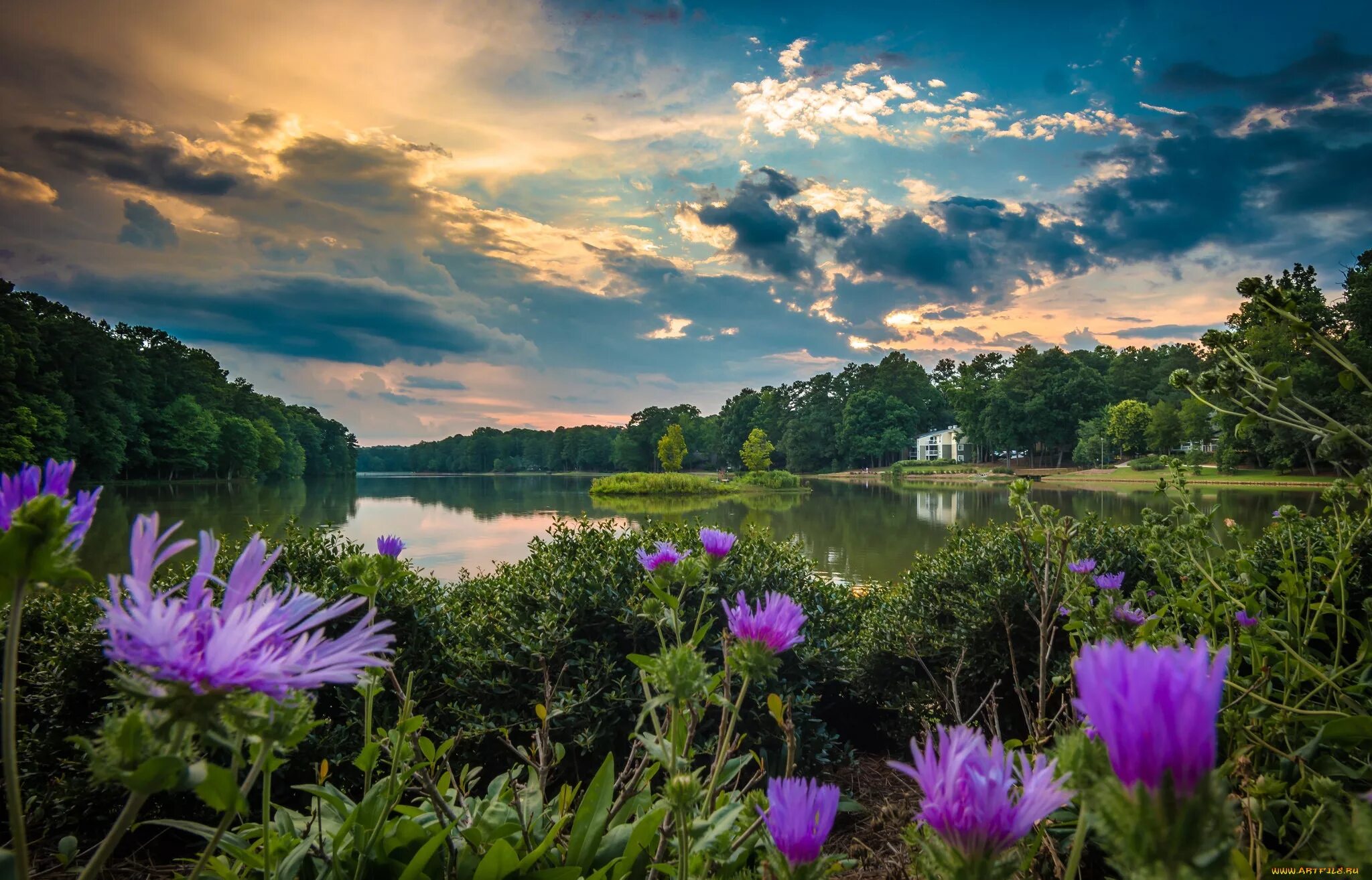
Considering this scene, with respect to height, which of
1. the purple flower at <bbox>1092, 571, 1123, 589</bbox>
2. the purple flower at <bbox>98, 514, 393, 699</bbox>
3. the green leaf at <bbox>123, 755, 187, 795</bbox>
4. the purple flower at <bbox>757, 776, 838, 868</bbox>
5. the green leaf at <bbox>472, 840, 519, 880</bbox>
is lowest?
the green leaf at <bbox>472, 840, 519, 880</bbox>

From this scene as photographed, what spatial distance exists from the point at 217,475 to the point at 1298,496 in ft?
215

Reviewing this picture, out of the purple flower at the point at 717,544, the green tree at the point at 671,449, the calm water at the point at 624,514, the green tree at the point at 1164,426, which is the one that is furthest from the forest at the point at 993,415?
the purple flower at the point at 717,544

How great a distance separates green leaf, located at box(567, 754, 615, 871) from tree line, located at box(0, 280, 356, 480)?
3535 centimetres

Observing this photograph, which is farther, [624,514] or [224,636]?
[624,514]

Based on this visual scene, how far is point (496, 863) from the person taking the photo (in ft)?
4.10

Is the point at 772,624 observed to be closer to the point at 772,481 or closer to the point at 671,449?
the point at 772,481

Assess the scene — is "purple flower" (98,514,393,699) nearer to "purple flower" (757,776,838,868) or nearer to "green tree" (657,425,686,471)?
"purple flower" (757,776,838,868)

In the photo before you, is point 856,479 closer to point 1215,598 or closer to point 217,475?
point 217,475

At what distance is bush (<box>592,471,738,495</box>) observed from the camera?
38125 millimetres

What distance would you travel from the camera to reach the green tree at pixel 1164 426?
51.2 metres

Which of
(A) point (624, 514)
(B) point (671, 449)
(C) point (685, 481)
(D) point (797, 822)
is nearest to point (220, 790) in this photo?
(D) point (797, 822)

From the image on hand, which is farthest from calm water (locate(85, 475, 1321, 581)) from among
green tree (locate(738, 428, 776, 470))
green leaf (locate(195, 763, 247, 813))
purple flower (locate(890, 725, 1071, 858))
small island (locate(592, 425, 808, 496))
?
green tree (locate(738, 428, 776, 470))

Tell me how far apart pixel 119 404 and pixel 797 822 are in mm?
48507

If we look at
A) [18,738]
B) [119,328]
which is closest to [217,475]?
[119,328]
